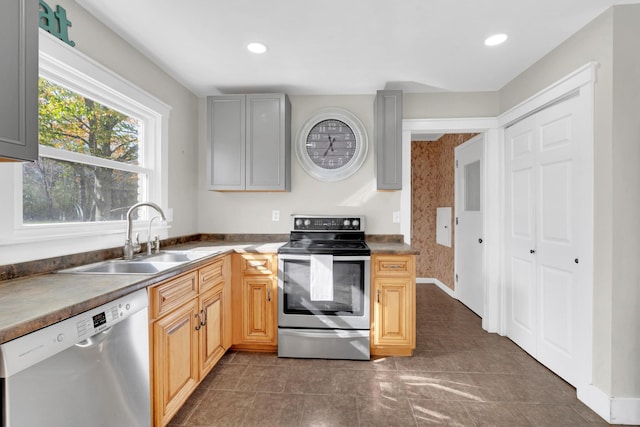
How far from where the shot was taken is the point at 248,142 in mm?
2906

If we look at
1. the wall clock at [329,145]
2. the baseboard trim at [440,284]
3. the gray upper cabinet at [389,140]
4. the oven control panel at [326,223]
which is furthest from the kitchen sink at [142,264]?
the baseboard trim at [440,284]

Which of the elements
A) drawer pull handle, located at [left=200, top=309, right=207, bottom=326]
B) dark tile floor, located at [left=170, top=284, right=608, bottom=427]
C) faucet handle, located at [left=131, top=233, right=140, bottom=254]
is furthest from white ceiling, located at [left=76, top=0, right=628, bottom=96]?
dark tile floor, located at [left=170, top=284, right=608, bottom=427]

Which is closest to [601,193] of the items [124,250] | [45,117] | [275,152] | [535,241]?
[535,241]

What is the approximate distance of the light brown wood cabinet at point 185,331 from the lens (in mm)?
1555

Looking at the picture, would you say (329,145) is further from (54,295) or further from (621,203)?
(54,295)

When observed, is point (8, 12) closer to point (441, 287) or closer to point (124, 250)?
point (124, 250)

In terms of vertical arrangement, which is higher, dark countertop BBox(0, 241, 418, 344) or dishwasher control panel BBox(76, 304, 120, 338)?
dark countertop BBox(0, 241, 418, 344)

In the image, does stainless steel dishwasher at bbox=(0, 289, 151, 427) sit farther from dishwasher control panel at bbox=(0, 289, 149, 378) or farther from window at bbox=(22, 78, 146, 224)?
window at bbox=(22, 78, 146, 224)

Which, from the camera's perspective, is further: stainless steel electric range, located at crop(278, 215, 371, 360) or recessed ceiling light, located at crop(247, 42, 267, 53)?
stainless steel electric range, located at crop(278, 215, 371, 360)

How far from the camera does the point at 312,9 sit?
1.81 meters

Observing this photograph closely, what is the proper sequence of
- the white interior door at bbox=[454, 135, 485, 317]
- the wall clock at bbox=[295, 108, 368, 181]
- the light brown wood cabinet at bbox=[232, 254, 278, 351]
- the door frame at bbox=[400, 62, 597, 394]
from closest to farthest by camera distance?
the light brown wood cabinet at bbox=[232, 254, 278, 351] → the door frame at bbox=[400, 62, 597, 394] → the wall clock at bbox=[295, 108, 368, 181] → the white interior door at bbox=[454, 135, 485, 317]

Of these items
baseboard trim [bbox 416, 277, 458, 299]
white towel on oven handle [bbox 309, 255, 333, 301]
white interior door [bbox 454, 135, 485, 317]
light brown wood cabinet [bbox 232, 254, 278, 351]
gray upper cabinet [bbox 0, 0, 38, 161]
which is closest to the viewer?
gray upper cabinet [bbox 0, 0, 38, 161]

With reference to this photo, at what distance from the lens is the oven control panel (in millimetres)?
3051

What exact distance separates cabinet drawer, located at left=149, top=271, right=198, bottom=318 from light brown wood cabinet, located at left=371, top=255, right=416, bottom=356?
54.3 inches
